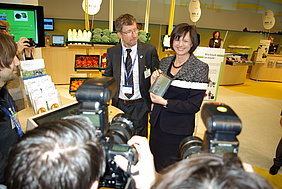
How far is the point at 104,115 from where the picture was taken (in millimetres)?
837

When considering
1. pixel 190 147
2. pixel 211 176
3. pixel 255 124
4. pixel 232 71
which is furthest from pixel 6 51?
pixel 232 71

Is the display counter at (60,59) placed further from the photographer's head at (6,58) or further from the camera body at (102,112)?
the camera body at (102,112)

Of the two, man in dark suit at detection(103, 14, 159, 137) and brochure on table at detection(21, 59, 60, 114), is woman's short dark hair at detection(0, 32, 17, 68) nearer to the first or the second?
brochure on table at detection(21, 59, 60, 114)

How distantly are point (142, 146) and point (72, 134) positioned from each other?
374mm

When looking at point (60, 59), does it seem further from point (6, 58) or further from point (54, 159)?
point (54, 159)

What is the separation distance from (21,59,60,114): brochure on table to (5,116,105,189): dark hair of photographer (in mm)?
1059

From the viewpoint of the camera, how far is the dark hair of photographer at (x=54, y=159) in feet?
1.72

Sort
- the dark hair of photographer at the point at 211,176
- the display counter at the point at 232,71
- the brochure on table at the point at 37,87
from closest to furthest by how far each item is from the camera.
A: the dark hair of photographer at the point at 211,176 < the brochure on table at the point at 37,87 < the display counter at the point at 232,71

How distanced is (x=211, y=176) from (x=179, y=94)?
144 cm

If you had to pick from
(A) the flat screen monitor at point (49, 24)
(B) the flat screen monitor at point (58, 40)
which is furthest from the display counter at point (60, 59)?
(A) the flat screen monitor at point (49, 24)

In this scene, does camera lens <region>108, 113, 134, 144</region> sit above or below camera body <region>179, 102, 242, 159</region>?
below

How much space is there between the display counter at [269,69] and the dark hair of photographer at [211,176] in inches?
361

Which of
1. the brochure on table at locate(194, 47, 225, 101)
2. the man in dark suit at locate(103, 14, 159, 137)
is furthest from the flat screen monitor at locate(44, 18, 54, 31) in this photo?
the man in dark suit at locate(103, 14, 159, 137)

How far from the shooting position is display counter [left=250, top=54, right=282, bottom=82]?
824 cm
